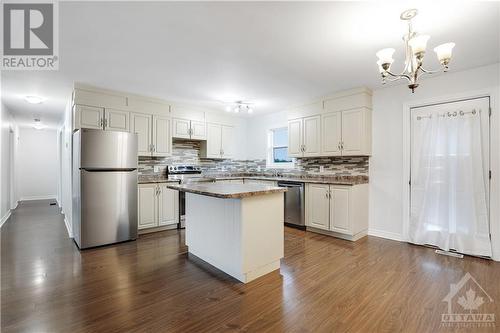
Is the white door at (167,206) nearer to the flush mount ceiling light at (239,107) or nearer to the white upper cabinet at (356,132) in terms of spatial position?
the flush mount ceiling light at (239,107)

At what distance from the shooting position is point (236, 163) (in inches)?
241

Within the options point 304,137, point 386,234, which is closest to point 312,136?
point 304,137

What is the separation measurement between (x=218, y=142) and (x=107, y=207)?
8.78 feet

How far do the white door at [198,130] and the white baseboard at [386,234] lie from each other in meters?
3.73

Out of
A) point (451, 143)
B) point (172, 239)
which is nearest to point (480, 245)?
point (451, 143)

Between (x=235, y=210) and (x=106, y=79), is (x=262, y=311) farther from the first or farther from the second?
(x=106, y=79)

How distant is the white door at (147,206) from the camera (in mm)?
4039

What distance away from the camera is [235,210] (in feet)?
7.95

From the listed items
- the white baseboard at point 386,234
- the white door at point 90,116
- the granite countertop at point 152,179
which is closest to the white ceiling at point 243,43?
the white door at point 90,116

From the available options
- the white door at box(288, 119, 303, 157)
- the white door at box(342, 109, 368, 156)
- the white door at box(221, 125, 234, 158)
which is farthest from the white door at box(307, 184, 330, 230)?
the white door at box(221, 125, 234, 158)

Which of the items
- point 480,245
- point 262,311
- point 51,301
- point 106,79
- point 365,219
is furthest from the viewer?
point 365,219

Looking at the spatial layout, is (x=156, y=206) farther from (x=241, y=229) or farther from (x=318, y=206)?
(x=318, y=206)

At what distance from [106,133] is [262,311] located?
10.5ft

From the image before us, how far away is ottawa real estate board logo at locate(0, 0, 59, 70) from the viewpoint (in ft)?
6.17
